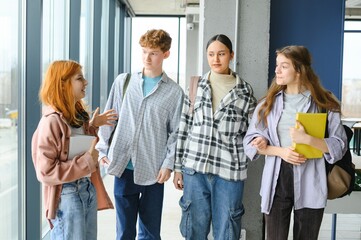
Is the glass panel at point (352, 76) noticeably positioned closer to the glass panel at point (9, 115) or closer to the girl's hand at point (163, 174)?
the girl's hand at point (163, 174)

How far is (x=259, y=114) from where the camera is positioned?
2.38m

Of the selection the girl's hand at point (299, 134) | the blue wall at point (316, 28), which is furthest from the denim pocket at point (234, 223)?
the blue wall at point (316, 28)

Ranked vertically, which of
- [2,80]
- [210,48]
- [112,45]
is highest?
[112,45]

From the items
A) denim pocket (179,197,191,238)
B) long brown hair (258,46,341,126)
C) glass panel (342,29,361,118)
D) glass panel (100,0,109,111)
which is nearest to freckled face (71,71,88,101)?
denim pocket (179,197,191,238)

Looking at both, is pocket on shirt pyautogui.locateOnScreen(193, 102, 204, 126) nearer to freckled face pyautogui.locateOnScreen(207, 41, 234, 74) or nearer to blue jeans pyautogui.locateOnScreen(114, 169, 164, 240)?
freckled face pyautogui.locateOnScreen(207, 41, 234, 74)

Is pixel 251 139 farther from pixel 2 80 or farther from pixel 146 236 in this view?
pixel 2 80

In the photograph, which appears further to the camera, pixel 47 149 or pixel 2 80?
pixel 2 80

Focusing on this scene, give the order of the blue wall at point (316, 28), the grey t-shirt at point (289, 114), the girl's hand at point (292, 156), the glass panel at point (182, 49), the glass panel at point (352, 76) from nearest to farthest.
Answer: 1. the girl's hand at point (292, 156)
2. the grey t-shirt at point (289, 114)
3. the blue wall at point (316, 28)
4. the glass panel at point (352, 76)
5. the glass panel at point (182, 49)

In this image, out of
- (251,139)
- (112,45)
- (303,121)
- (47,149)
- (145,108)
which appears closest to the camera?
(47,149)

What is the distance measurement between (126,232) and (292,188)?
37.7 inches

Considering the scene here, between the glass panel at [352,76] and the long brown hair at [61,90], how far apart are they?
751 centimetres

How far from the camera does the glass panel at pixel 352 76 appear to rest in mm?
9055

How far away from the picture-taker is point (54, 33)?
3814mm

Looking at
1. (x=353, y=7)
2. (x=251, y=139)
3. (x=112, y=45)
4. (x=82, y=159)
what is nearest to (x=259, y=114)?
(x=251, y=139)
